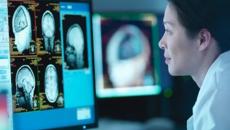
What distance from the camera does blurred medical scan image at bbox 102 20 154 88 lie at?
2.07 m

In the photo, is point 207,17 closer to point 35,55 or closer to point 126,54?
point 35,55

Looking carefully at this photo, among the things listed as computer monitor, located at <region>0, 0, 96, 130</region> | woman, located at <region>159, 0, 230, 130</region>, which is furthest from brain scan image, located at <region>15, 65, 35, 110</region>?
woman, located at <region>159, 0, 230, 130</region>

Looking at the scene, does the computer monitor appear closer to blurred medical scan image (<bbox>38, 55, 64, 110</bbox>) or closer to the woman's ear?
blurred medical scan image (<bbox>38, 55, 64, 110</bbox>)

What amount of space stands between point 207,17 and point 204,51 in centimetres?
8

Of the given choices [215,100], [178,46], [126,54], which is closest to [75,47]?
[178,46]

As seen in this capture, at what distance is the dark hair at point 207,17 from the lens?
1.08 meters

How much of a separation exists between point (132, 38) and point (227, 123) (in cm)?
116

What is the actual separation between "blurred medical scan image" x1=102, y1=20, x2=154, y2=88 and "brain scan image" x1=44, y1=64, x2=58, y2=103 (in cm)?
84

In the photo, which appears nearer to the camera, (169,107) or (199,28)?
(199,28)

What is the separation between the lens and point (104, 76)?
6.73 ft

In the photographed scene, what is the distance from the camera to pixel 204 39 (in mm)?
Answer: 1122

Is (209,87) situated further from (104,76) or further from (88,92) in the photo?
(104,76)

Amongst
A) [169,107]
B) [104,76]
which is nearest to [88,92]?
[104,76]

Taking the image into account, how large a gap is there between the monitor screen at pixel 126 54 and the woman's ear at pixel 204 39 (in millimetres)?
937
